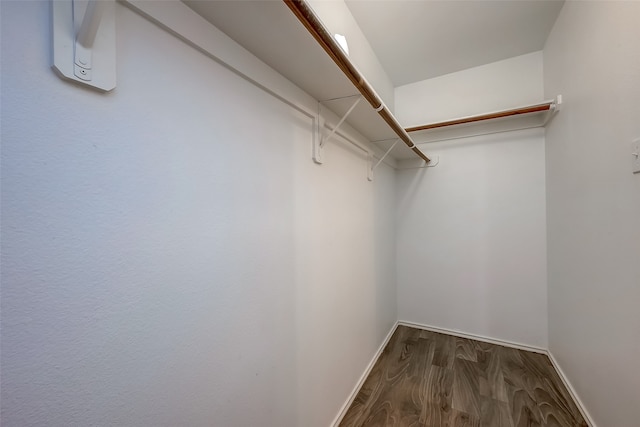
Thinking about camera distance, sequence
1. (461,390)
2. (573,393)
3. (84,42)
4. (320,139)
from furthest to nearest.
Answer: (461,390), (573,393), (320,139), (84,42)

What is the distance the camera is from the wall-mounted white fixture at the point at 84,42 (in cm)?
47

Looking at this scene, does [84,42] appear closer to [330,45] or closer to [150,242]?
[150,242]

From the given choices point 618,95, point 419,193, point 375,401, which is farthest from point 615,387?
point 419,193

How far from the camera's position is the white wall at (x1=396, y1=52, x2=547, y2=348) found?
87.7 inches

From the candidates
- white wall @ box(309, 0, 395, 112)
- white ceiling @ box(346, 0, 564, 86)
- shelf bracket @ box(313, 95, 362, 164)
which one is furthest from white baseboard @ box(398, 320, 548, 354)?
white ceiling @ box(346, 0, 564, 86)

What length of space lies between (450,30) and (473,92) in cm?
75

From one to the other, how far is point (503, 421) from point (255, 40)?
7.89 feet

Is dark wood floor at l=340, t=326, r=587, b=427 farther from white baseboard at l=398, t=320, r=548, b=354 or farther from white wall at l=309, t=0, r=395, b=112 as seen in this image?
white wall at l=309, t=0, r=395, b=112

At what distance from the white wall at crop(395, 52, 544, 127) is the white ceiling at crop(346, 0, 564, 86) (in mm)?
96

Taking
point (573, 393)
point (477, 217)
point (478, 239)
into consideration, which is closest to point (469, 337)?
point (573, 393)

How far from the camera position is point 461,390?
5.75ft

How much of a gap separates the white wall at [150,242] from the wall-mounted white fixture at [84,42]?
0.02 m

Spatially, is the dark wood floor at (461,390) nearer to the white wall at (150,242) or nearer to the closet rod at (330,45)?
the white wall at (150,242)

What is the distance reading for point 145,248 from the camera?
1.99ft
